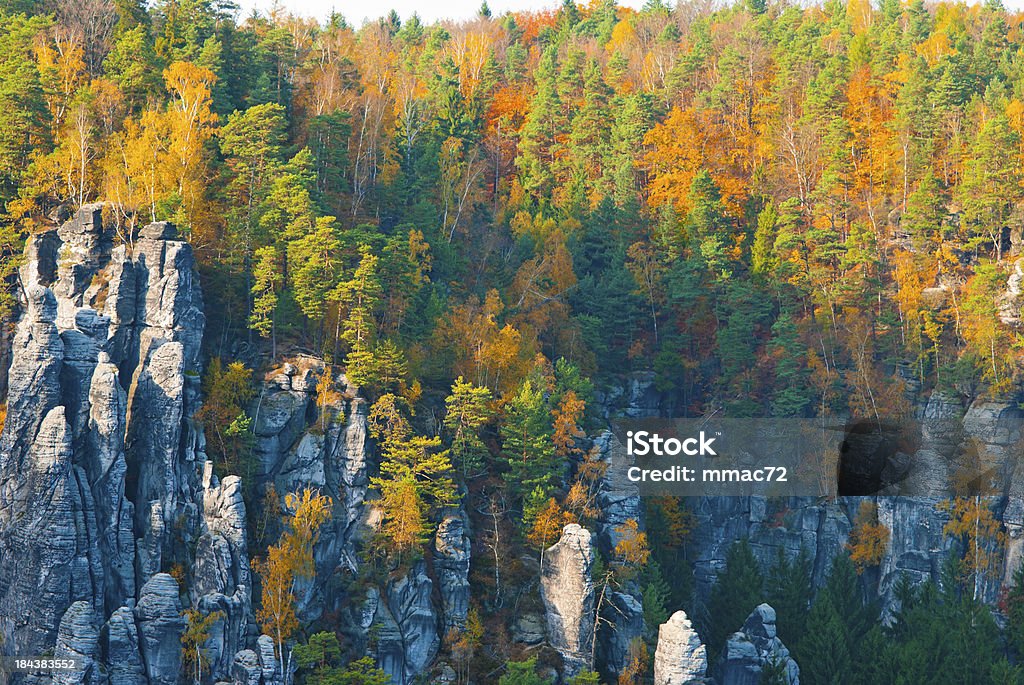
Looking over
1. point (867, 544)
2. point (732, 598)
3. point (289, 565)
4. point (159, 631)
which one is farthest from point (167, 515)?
point (867, 544)

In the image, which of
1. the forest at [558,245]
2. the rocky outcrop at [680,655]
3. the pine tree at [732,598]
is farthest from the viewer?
the pine tree at [732,598]

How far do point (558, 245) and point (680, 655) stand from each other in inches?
756

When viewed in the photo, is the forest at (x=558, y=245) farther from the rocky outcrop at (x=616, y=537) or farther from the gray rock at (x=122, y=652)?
the gray rock at (x=122, y=652)

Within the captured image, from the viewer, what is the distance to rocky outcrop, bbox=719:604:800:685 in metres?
56.2

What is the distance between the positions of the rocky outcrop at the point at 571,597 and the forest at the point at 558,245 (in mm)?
818

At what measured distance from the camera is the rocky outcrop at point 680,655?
53375mm

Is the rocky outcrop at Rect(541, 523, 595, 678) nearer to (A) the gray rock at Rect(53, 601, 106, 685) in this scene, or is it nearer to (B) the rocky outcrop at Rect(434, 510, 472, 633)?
(B) the rocky outcrop at Rect(434, 510, 472, 633)

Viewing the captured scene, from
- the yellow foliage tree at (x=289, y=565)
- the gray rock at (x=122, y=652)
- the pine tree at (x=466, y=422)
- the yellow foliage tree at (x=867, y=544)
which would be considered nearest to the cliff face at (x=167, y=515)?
the gray rock at (x=122, y=652)

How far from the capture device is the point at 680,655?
2101 inches

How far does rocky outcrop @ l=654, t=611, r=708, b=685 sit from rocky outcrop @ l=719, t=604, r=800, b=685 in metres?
2.99

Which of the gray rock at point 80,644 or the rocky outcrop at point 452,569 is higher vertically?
the rocky outcrop at point 452,569

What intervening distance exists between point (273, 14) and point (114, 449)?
2744 cm

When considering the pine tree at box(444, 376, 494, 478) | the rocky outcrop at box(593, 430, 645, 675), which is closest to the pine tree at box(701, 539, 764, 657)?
the rocky outcrop at box(593, 430, 645, 675)

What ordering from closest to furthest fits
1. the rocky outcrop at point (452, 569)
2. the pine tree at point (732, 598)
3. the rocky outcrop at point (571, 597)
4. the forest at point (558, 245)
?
1. the rocky outcrop at point (571, 597)
2. the rocky outcrop at point (452, 569)
3. the forest at point (558, 245)
4. the pine tree at point (732, 598)
